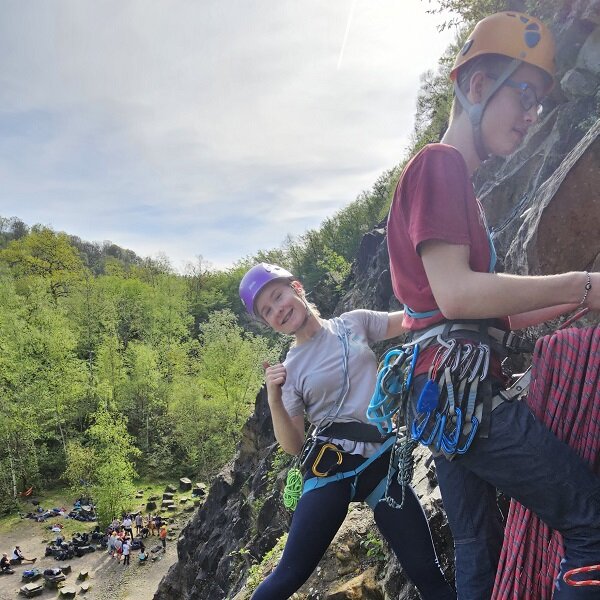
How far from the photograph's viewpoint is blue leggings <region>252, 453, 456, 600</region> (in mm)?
2564

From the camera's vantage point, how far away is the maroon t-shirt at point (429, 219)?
5.64 ft

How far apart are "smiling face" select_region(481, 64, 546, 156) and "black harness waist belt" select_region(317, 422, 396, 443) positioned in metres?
1.77

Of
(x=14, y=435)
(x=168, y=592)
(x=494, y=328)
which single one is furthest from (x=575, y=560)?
(x=14, y=435)

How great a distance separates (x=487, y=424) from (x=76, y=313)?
57.6 meters

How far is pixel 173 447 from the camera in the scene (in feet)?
138

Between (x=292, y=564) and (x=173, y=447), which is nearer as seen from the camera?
(x=292, y=564)

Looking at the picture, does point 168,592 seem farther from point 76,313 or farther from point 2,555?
point 76,313

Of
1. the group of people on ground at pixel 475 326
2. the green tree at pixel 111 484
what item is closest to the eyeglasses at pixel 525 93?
the group of people on ground at pixel 475 326

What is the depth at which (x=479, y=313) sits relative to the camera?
1.72 m

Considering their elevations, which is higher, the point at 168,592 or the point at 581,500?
the point at 581,500

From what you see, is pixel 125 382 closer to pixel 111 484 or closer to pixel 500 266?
pixel 111 484

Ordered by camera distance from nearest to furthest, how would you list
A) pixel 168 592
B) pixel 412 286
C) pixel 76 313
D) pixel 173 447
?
pixel 412 286, pixel 168 592, pixel 173 447, pixel 76 313

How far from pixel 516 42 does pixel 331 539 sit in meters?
2.65

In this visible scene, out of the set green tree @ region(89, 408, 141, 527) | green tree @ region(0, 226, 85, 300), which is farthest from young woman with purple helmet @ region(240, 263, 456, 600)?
green tree @ region(0, 226, 85, 300)
